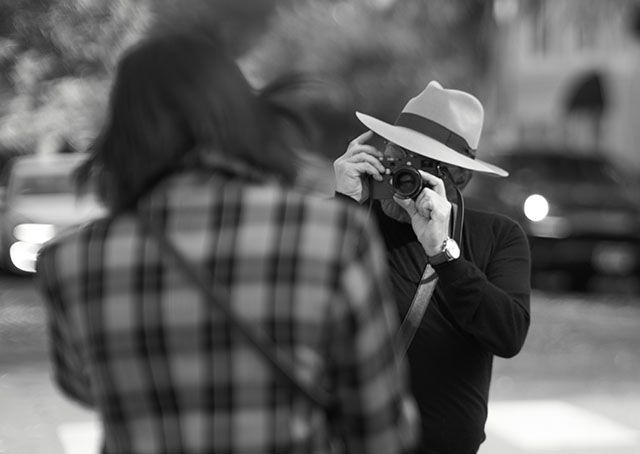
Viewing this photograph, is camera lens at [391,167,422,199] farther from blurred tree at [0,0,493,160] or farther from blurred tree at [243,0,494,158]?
blurred tree at [243,0,494,158]

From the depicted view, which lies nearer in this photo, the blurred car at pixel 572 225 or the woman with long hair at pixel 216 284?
the woman with long hair at pixel 216 284

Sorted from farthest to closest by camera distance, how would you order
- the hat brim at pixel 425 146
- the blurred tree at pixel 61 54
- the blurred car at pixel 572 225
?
1. the blurred car at pixel 572 225
2. the blurred tree at pixel 61 54
3. the hat brim at pixel 425 146

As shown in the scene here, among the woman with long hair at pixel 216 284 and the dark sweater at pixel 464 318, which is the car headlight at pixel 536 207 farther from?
the woman with long hair at pixel 216 284

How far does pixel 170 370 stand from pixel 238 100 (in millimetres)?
450

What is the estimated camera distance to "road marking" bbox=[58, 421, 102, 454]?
5750 millimetres

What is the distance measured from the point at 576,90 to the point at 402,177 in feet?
98.7

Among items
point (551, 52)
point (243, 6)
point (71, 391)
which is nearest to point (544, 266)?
point (243, 6)

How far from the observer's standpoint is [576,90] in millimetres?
31641

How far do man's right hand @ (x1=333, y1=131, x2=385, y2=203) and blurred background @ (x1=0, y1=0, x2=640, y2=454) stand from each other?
16 centimetres

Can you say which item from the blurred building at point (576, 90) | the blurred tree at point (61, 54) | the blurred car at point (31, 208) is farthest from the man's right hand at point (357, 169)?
the blurred building at point (576, 90)

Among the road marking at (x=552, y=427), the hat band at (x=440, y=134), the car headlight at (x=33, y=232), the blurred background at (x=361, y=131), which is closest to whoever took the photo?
the hat band at (x=440, y=134)

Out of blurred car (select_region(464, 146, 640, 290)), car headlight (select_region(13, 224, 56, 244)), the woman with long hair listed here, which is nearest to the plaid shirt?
the woman with long hair

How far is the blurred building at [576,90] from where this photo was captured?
100 feet

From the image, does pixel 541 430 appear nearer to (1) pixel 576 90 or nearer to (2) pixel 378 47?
(2) pixel 378 47
